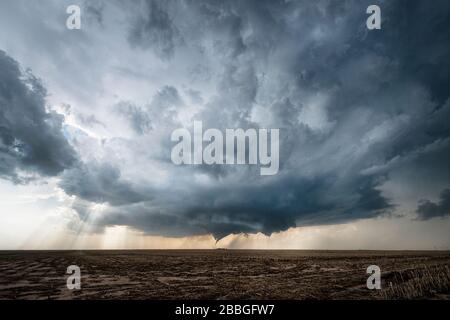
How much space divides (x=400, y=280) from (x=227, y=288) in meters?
16.0

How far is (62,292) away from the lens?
998 inches

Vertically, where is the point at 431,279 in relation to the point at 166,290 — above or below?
above
